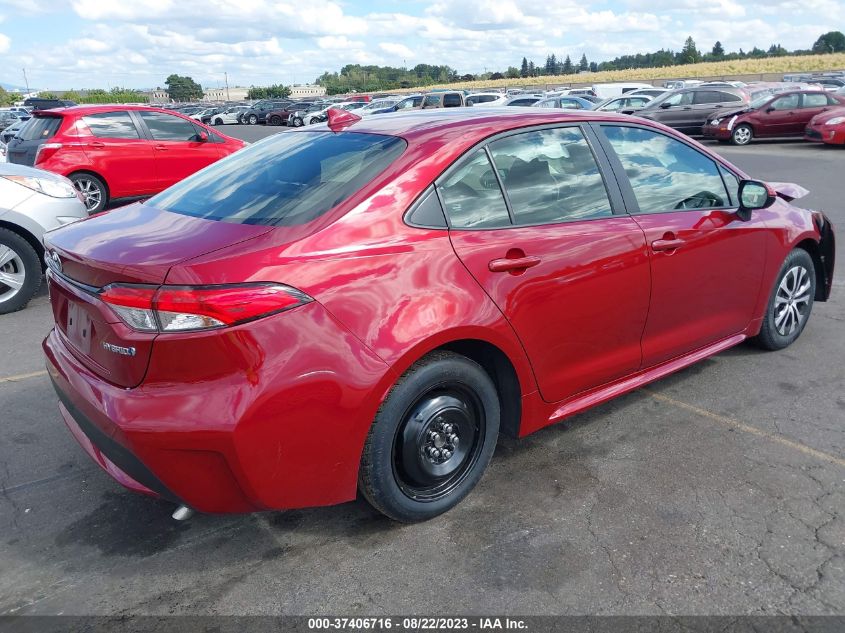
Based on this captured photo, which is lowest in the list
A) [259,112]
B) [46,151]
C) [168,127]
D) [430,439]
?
[259,112]

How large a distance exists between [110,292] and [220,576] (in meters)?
1.14

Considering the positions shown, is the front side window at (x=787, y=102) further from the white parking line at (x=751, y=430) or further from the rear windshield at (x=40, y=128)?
the white parking line at (x=751, y=430)

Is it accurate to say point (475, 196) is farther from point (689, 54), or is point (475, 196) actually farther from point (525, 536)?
point (689, 54)

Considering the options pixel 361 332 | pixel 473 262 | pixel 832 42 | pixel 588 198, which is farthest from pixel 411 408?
pixel 832 42

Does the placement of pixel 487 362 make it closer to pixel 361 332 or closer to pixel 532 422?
pixel 532 422

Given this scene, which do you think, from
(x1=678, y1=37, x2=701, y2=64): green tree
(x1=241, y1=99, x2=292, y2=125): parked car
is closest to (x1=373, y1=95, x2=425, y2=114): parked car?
(x1=241, y1=99, x2=292, y2=125): parked car

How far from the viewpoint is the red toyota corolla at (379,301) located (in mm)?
2430

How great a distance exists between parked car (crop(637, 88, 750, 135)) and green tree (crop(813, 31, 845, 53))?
9991cm

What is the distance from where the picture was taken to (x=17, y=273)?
20.6ft

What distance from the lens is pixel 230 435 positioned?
2.39 metres

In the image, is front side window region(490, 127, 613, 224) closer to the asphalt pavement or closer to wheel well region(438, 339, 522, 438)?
wheel well region(438, 339, 522, 438)

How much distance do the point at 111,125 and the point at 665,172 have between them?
9490mm

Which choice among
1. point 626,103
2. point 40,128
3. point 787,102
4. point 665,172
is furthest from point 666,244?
point 626,103

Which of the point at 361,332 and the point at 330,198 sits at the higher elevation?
the point at 330,198
